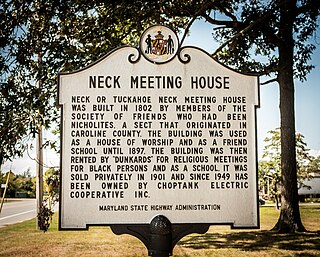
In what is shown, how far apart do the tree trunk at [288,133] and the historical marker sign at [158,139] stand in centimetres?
844

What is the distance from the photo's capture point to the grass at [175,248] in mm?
10109

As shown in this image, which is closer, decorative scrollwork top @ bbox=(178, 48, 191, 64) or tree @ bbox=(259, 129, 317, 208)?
decorative scrollwork top @ bbox=(178, 48, 191, 64)

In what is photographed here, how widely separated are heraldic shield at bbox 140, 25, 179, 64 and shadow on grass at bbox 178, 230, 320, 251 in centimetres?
746

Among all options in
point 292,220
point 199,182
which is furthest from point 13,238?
point 199,182

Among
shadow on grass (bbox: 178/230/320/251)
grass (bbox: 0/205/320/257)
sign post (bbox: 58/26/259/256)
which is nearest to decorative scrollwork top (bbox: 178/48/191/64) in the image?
sign post (bbox: 58/26/259/256)

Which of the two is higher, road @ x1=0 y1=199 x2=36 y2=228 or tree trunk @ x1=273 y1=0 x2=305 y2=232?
tree trunk @ x1=273 y1=0 x2=305 y2=232

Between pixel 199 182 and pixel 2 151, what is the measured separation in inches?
177

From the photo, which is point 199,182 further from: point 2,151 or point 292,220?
point 292,220

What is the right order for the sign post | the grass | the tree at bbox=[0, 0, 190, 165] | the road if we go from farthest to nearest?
the road
the grass
the tree at bbox=[0, 0, 190, 165]
the sign post

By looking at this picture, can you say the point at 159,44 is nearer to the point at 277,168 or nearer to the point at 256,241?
the point at 256,241

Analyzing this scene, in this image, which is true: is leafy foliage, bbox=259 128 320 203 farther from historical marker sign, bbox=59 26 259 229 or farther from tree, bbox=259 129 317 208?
historical marker sign, bbox=59 26 259 229

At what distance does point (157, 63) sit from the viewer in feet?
15.1

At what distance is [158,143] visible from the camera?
449 cm

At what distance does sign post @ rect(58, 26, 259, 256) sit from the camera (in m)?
4.40
